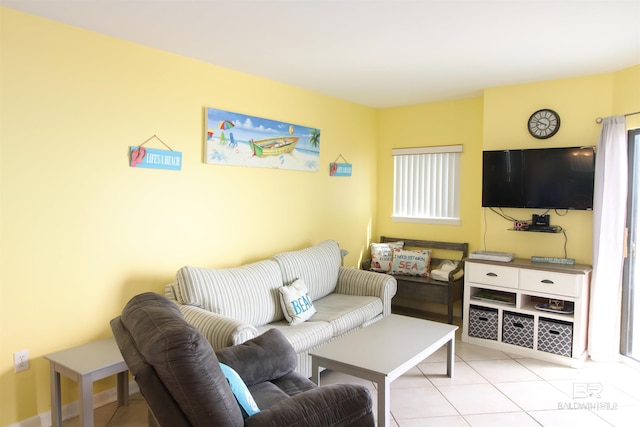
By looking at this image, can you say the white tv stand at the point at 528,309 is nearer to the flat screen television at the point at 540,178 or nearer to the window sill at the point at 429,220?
the flat screen television at the point at 540,178

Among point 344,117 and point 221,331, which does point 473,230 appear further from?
point 221,331

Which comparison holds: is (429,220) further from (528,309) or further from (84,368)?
(84,368)

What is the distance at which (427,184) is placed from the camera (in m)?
5.16

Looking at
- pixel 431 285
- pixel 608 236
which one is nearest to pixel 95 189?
pixel 431 285

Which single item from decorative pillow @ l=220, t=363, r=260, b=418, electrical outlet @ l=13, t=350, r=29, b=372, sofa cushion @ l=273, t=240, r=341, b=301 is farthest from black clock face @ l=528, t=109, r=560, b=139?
electrical outlet @ l=13, t=350, r=29, b=372

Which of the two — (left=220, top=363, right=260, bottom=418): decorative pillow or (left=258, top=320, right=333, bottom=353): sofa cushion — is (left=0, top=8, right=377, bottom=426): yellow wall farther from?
(left=220, top=363, right=260, bottom=418): decorative pillow

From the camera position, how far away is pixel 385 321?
350 cm

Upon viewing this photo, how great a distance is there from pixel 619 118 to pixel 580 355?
6.34 ft

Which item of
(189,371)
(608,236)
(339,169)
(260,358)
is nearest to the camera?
(189,371)

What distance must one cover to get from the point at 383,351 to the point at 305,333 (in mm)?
621

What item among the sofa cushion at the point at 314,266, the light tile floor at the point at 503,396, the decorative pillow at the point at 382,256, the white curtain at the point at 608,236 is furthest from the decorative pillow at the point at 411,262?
the white curtain at the point at 608,236

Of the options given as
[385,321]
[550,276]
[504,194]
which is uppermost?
[504,194]

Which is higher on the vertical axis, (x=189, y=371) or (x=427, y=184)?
(x=427, y=184)

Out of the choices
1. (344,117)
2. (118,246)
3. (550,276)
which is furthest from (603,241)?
(118,246)
